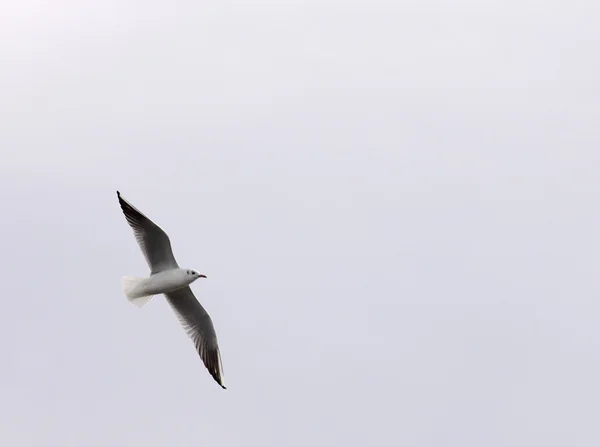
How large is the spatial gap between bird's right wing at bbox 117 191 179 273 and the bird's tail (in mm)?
389

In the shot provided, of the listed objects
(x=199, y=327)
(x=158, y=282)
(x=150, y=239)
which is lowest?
(x=199, y=327)

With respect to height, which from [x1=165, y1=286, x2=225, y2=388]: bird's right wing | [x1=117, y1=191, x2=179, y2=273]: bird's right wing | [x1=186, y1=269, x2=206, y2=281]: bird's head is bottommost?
[x1=165, y1=286, x2=225, y2=388]: bird's right wing

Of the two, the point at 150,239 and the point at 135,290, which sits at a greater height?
the point at 150,239

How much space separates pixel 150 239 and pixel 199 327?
203cm

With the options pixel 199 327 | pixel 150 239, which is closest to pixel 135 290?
pixel 150 239

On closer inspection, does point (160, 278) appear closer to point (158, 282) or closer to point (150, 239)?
point (158, 282)

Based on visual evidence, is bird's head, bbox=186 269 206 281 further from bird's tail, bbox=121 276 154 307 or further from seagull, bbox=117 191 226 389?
bird's tail, bbox=121 276 154 307

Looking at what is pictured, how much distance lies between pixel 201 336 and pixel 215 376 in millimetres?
760

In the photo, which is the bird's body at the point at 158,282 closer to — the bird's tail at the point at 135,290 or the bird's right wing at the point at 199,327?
the bird's tail at the point at 135,290

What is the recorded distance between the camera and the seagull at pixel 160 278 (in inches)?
882

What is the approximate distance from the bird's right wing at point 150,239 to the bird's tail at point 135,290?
0.39 metres

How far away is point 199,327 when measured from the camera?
2359 centimetres

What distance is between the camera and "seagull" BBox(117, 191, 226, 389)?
22.4 m

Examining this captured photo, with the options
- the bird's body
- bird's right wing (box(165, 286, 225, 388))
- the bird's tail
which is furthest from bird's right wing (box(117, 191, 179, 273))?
bird's right wing (box(165, 286, 225, 388))
